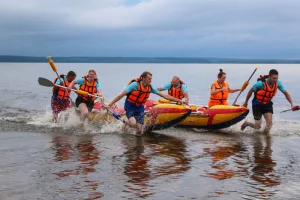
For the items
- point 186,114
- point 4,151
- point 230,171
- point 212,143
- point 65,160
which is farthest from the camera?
point 186,114

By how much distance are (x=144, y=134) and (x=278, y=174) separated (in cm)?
504

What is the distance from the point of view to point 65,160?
8.53m

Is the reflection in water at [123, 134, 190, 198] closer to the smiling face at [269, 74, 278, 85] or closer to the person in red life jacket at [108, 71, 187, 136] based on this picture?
the person in red life jacket at [108, 71, 187, 136]

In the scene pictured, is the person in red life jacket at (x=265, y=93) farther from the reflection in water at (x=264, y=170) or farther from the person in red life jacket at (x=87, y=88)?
the person in red life jacket at (x=87, y=88)

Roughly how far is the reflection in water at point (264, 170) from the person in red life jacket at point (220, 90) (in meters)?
2.23

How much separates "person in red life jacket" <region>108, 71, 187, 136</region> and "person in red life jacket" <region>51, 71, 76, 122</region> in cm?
293

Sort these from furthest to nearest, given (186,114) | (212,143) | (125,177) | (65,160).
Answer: (186,114) → (212,143) → (65,160) → (125,177)

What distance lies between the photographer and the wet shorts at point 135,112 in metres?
11.2

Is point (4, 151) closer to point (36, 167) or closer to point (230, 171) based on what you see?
point (36, 167)

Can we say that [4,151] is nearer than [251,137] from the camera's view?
Yes

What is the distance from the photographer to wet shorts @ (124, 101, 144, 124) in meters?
11.2

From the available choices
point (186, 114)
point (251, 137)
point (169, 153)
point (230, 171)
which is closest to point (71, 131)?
point (186, 114)

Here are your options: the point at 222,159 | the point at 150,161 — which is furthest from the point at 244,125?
the point at 150,161

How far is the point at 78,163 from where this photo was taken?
828cm
